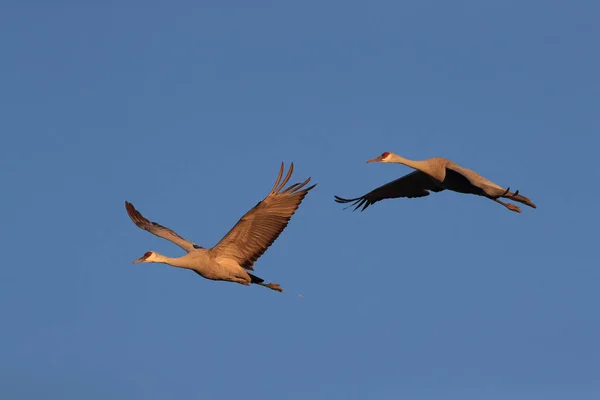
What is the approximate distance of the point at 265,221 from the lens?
1831 cm

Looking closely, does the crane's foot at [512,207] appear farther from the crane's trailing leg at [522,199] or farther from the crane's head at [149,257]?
the crane's head at [149,257]

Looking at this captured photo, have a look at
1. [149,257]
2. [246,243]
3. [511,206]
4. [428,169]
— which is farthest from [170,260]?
[511,206]

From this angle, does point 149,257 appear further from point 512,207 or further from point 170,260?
point 512,207

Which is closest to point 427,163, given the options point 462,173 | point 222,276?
point 462,173

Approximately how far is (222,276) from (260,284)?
991 millimetres

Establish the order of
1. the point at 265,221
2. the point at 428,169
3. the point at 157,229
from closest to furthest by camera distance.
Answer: the point at 265,221
the point at 428,169
the point at 157,229

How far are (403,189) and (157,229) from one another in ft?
17.2

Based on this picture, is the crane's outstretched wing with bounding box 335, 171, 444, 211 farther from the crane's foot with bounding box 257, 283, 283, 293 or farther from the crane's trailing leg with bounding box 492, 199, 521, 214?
the crane's foot with bounding box 257, 283, 283, 293

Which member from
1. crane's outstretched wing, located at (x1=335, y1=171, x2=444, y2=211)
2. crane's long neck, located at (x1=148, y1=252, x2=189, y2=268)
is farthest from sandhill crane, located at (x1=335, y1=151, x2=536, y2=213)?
crane's long neck, located at (x1=148, y1=252, x2=189, y2=268)

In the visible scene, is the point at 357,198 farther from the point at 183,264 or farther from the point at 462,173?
the point at 183,264

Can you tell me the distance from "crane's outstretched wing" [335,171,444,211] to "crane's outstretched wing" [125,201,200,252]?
4040 millimetres

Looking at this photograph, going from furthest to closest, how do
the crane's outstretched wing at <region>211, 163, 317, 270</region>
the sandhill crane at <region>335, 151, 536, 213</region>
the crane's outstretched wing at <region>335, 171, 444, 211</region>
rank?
the crane's outstretched wing at <region>335, 171, 444, 211</region> → the sandhill crane at <region>335, 151, 536, 213</region> → the crane's outstretched wing at <region>211, 163, 317, 270</region>

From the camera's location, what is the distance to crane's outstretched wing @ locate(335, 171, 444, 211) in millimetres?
22438

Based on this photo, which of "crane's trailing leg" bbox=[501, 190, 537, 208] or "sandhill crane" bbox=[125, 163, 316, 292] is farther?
"crane's trailing leg" bbox=[501, 190, 537, 208]
